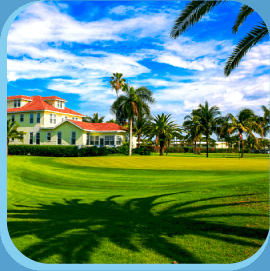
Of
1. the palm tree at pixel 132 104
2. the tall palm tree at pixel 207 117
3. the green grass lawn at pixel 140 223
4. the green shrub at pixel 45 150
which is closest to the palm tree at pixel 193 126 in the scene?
the tall palm tree at pixel 207 117

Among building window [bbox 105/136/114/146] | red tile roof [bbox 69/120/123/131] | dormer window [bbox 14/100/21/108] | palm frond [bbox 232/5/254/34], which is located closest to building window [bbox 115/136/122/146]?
building window [bbox 105/136/114/146]

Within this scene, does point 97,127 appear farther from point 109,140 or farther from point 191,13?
point 191,13

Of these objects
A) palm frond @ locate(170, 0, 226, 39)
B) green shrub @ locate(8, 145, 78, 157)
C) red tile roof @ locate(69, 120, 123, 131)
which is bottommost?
green shrub @ locate(8, 145, 78, 157)

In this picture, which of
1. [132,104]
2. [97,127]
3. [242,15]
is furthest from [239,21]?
[97,127]

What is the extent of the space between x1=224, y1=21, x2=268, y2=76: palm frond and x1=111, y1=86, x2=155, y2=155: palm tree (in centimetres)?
3247

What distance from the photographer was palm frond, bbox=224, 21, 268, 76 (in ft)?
27.3

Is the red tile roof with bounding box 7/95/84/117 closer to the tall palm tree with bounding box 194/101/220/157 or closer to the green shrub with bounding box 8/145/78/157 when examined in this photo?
the green shrub with bounding box 8/145/78/157

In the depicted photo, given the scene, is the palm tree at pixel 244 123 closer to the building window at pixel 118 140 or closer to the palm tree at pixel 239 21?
the building window at pixel 118 140

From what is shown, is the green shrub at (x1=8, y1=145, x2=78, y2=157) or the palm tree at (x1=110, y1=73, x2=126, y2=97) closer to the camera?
the green shrub at (x1=8, y1=145, x2=78, y2=157)

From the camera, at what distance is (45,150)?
37.0 m

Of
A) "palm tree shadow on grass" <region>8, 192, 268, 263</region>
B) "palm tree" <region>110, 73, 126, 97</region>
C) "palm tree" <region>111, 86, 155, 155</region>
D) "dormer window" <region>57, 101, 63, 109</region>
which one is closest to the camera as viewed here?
"palm tree shadow on grass" <region>8, 192, 268, 263</region>

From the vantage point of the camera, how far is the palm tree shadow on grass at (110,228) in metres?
5.32

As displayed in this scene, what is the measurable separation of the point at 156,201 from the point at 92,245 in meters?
4.08

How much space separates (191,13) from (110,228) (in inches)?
287
